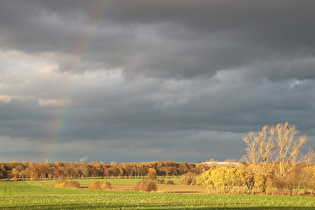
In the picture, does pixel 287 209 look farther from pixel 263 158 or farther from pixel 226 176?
pixel 263 158

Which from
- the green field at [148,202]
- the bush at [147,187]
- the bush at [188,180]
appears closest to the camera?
the green field at [148,202]

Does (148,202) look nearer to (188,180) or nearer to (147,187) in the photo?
(147,187)

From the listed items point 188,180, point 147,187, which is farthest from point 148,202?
point 188,180

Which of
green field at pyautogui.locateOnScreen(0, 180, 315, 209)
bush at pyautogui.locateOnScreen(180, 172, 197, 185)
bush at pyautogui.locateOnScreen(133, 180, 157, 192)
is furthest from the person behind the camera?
bush at pyautogui.locateOnScreen(180, 172, 197, 185)

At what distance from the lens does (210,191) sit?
91.5 metres

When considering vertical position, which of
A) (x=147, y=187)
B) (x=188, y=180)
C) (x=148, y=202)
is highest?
(x=148, y=202)

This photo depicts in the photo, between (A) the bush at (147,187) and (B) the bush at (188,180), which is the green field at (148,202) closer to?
(A) the bush at (147,187)

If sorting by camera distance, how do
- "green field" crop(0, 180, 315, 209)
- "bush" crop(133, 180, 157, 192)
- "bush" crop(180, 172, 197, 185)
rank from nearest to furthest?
"green field" crop(0, 180, 315, 209), "bush" crop(133, 180, 157, 192), "bush" crop(180, 172, 197, 185)

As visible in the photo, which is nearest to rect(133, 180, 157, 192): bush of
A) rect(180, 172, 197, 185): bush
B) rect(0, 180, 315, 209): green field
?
rect(0, 180, 315, 209): green field

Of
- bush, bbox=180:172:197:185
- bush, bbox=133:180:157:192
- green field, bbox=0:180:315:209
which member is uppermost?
green field, bbox=0:180:315:209

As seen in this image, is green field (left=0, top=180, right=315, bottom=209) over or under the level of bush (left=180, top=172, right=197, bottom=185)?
over

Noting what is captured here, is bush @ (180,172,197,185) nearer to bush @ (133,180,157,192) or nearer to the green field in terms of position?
bush @ (133,180,157,192)

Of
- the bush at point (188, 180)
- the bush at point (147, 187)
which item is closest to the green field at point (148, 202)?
the bush at point (147, 187)

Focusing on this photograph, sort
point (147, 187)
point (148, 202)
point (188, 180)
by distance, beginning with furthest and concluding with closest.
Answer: point (188, 180), point (147, 187), point (148, 202)
